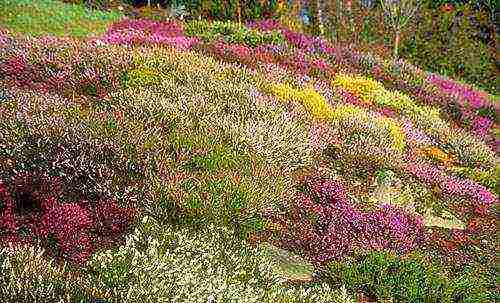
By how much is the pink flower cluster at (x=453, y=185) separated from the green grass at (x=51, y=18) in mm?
10179

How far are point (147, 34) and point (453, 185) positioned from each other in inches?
341

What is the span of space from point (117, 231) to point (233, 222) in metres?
1.06

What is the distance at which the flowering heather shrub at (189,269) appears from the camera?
383cm

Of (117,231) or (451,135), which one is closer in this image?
(117,231)

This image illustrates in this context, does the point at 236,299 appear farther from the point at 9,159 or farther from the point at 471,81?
the point at 471,81

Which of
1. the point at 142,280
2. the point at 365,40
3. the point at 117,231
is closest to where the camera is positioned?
the point at 142,280

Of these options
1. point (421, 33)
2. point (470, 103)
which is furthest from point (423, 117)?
point (421, 33)

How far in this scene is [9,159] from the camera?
17.1ft

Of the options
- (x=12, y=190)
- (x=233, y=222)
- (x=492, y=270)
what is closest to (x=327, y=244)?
(x=233, y=222)

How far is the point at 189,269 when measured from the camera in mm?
4094

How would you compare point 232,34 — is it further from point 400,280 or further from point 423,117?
point 400,280

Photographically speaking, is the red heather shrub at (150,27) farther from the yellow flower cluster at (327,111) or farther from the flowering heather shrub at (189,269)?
the flowering heather shrub at (189,269)

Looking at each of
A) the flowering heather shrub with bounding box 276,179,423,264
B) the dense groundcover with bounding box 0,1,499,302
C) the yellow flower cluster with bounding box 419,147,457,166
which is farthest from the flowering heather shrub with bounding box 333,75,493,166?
the flowering heather shrub with bounding box 276,179,423,264

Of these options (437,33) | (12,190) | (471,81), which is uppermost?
(12,190)
